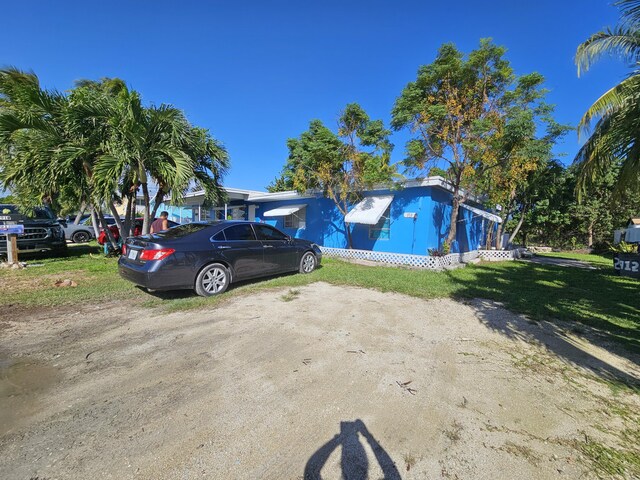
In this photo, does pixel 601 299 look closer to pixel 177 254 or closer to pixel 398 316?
pixel 398 316

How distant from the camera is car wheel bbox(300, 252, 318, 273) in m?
8.02

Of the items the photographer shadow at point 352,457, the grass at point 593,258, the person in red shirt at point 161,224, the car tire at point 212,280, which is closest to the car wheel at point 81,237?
the person in red shirt at point 161,224

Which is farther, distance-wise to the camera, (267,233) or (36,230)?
(36,230)

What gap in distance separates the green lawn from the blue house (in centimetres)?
226

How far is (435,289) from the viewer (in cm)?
673

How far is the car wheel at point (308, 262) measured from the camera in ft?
26.3

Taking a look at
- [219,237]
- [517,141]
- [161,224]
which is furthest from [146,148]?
[517,141]

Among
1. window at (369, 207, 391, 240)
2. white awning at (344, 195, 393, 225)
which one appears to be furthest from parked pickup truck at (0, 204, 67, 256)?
window at (369, 207, 391, 240)

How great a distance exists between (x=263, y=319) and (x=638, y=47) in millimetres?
7905

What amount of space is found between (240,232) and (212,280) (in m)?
1.22

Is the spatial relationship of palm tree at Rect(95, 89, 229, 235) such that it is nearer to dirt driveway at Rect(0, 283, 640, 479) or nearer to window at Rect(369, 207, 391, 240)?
dirt driveway at Rect(0, 283, 640, 479)

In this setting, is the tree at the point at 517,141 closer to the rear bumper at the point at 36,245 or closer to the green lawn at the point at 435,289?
the green lawn at the point at 435,289

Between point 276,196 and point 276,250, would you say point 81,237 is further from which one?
point 276,250

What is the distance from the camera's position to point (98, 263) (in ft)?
28.3
